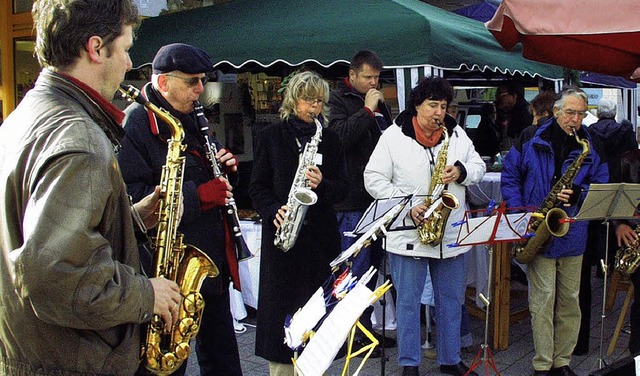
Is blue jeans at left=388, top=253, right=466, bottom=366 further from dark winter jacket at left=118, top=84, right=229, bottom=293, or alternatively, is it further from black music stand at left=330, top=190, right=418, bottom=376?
dark winter jacket at left=118, top=84, right=229, bottom=293

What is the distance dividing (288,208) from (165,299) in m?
1.87

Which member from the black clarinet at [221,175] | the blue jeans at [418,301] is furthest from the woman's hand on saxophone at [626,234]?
the black clarinet at [221,175]

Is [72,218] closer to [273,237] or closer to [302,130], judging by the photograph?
[273,237]

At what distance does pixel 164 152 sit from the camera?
3273 millimetres

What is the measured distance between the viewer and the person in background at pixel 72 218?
1.80 meters

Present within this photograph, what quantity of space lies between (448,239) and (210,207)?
77.1 inches

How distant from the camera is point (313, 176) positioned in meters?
3.95

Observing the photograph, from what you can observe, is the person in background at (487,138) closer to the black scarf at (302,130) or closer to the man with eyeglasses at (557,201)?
the man with eyeglasses at (557,201)

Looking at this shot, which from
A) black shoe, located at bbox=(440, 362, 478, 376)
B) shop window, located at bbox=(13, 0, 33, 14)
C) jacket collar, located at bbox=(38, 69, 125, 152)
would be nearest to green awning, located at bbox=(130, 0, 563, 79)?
shop window, located at bbox=(13, 0, 33, 14)

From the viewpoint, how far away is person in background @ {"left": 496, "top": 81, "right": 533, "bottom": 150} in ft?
27.6

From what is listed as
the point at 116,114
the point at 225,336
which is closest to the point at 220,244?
the point at 225,336

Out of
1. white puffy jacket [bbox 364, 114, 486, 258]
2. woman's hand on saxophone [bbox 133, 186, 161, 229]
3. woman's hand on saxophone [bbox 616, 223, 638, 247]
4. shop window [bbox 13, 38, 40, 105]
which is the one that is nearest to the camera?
woman's hand on saxophone [bbox 133, 186, 161, 229]

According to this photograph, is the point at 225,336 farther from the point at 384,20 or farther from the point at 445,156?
the point at 384,20

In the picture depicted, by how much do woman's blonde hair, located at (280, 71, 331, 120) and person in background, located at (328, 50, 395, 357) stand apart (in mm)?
1070
